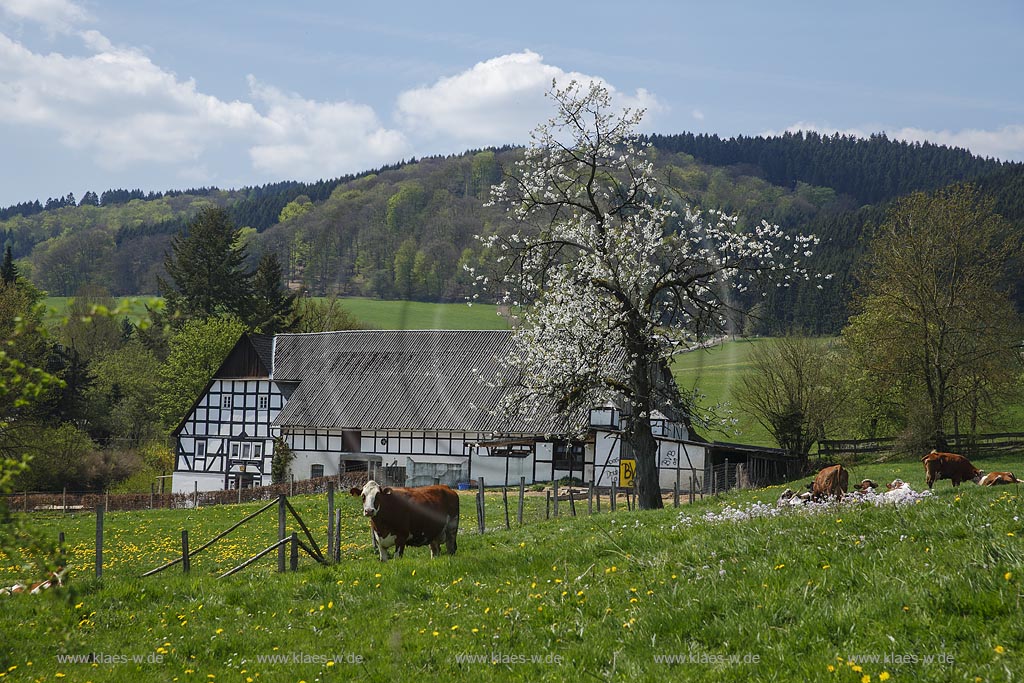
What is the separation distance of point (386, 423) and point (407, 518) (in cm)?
3730

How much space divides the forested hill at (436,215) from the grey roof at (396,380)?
607 cm

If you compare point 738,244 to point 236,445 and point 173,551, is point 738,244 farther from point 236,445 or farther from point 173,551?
point 236,445

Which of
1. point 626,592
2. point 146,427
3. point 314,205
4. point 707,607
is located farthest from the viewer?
point 314,205

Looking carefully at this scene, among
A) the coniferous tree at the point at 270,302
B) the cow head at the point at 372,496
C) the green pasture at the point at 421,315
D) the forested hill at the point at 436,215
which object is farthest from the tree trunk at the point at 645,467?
the coniferous tree at the point at 270,302

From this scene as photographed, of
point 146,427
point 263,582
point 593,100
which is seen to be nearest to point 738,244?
point 593,100

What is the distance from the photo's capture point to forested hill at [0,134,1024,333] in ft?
271

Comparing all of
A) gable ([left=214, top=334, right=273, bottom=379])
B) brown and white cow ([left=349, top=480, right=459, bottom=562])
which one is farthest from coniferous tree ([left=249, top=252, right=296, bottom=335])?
brown and white cow ([left=349, top=480, right=459, bottom=562])

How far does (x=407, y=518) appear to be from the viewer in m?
14.6

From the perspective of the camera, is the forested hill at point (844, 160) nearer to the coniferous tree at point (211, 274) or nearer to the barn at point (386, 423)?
the coniferous tree at point (211, 274)

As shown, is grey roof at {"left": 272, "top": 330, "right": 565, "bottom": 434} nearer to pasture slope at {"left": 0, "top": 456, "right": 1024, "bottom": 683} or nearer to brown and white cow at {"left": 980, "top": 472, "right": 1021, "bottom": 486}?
brown and white cow at {"left": 980, "top": 472, "right": 1021, "bottom": 486}

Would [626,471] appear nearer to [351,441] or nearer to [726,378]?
[351,441]

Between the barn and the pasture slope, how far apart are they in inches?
1127

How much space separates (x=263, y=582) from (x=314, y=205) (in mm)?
120062

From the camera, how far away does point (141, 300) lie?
4691 millimetres
